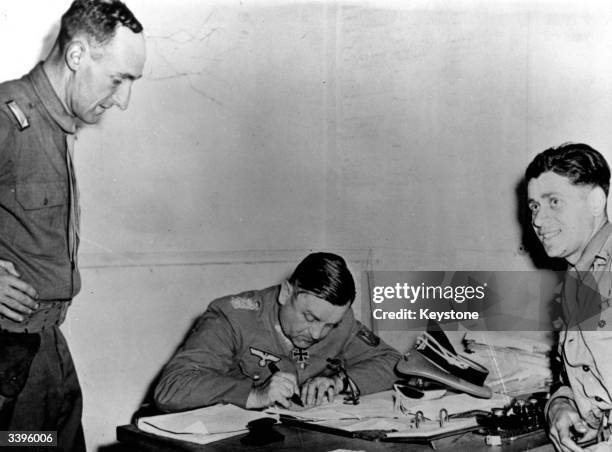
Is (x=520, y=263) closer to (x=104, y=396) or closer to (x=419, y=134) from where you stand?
(x=419, y=134)

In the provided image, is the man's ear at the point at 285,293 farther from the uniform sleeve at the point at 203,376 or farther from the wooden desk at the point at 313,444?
the wooden desk at the point at 313,444

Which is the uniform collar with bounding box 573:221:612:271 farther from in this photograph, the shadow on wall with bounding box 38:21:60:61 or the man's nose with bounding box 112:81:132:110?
the shadow on wall with bounding box 38:21:60:61

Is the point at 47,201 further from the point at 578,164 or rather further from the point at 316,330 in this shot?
the point at 578,164

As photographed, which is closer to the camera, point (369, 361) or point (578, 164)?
point (578, 164)

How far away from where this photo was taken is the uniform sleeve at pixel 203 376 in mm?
2043

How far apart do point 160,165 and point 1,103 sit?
0.81 m

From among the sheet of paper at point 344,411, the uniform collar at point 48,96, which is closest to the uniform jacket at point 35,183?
the uniform collar at point 48,96

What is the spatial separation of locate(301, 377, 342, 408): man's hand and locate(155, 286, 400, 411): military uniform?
0.16 metres

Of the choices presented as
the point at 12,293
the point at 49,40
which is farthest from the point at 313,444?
the point at 49,40

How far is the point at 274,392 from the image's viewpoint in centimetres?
202

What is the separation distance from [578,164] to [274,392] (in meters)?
1.15

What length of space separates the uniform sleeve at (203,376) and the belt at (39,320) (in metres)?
0.35

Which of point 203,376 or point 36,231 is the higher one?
point 36,231

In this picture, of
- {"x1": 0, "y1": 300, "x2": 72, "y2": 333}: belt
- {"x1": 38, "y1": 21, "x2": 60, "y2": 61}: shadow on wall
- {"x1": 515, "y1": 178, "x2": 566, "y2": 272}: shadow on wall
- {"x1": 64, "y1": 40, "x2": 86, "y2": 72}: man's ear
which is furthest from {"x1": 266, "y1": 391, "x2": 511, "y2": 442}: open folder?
{"x1": 38, "y1": 21, "x2": 60, "y2": 61}: shadow on wall
